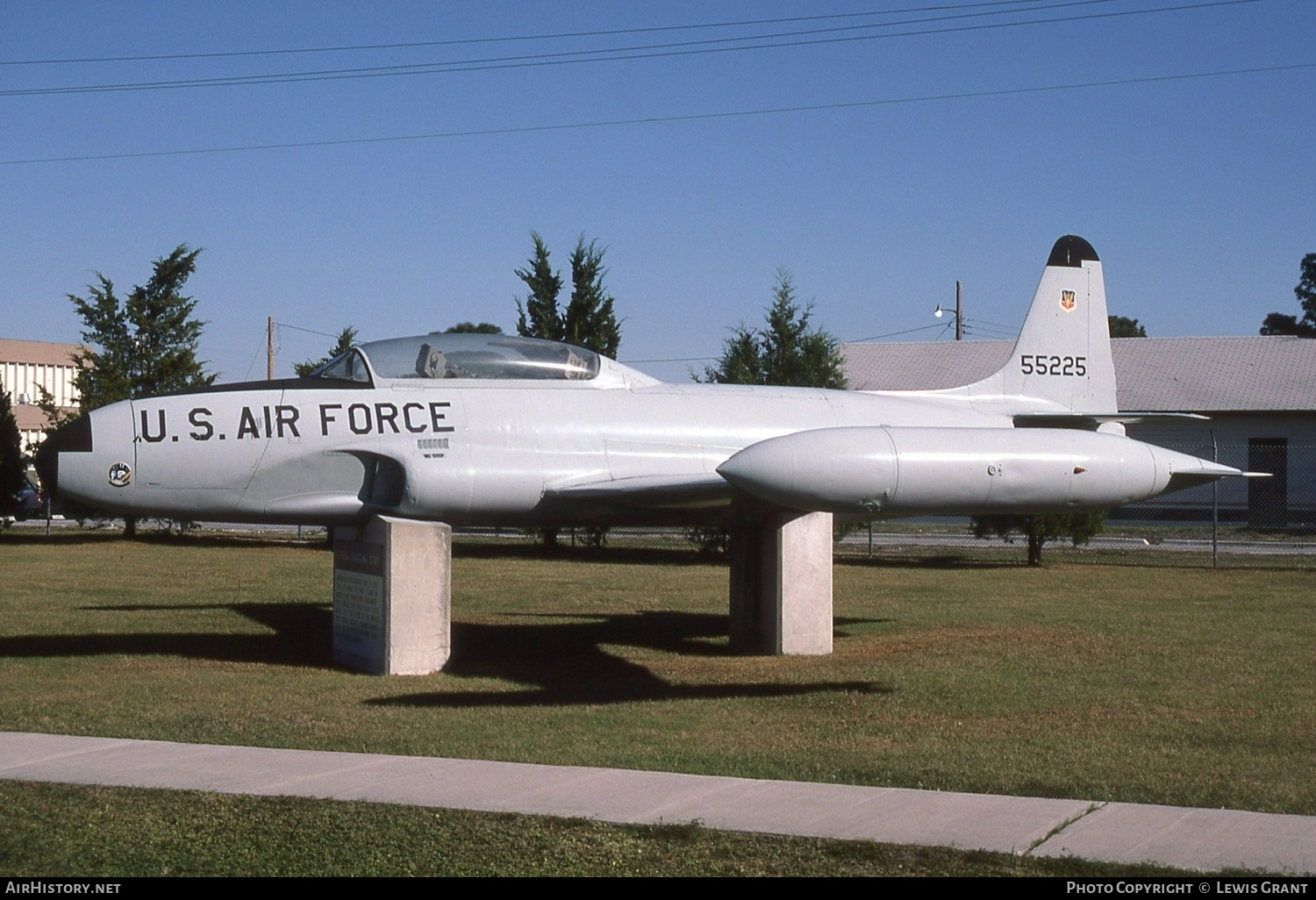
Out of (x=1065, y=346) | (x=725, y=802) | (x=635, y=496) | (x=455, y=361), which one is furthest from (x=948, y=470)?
(x=1065, y=346)

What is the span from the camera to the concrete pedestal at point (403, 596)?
11914 mm

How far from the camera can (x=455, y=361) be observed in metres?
12.7

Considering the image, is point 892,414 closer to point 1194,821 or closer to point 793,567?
point 793,567

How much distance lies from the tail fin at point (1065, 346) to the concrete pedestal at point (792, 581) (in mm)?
3107

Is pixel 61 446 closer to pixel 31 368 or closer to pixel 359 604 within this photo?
pixel 359 604

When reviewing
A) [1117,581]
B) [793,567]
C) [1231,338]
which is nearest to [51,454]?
[793,567]

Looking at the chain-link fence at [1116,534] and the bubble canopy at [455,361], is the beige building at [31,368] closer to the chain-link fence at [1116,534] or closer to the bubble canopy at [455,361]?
the chain-link fence at [1116,534]

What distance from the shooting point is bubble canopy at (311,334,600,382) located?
1256cm

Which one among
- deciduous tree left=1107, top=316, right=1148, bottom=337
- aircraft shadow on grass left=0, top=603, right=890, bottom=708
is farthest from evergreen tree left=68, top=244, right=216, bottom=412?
deciduous tree left=1107, top=316, right=1148, bottom=337

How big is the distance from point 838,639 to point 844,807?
7589 millimetres

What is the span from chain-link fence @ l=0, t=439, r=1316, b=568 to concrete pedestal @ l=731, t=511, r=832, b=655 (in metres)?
9.51

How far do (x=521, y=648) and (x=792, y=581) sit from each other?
119 inches

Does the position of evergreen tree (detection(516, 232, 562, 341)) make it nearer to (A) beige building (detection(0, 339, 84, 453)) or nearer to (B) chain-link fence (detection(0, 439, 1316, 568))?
(B) chain-link fence (detection(0, 439, 1316, 568))

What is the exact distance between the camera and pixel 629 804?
22.3ft
